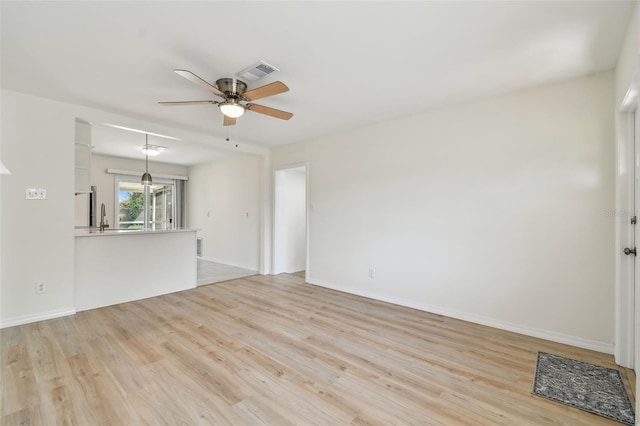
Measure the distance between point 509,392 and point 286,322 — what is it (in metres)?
2.08

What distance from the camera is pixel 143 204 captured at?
7336 mm

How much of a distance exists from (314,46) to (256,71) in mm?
619

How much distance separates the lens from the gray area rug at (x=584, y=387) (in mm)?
1770

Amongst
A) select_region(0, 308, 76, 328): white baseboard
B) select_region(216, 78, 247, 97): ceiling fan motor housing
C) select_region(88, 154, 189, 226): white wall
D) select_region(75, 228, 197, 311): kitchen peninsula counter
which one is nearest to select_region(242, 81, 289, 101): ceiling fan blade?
select_region(216, 78, 247, 97): ceiling fan motor housing

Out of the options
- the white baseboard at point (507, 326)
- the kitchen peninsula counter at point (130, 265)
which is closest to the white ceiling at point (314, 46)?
the kitchen peninsula counter at point (130, 265)

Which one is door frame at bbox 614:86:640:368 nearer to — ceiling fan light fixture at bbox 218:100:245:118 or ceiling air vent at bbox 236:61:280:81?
ceiling air vent at bbox 236:61:280:81

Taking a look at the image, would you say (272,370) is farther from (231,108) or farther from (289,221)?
(289,221)

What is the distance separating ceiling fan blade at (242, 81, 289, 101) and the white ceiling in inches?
8.7

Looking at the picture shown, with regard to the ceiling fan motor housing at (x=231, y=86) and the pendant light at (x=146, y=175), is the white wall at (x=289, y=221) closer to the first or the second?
the pendant light at (x=146, y=175)

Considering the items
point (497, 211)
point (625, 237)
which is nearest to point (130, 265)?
point (497, 211)

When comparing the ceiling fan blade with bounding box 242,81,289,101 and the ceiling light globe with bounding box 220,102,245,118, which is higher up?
the ceiling fan blade with bounding box 242,81,289,101

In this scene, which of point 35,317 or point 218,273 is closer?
point 35,317

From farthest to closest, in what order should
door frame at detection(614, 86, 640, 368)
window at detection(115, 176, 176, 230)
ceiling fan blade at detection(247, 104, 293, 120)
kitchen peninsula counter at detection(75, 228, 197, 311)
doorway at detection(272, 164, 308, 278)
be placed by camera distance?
window at detection(115, 176, 176, 230), doorway at detection(272, 164, 308, 278), kitchen peninsula counter at detection(75, 228, 197, 311), ceiling fan blade at detection(247, 104, 293, 120), door frame at detection(614, 86, 640, 368)

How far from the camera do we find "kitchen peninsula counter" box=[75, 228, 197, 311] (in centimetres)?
358
